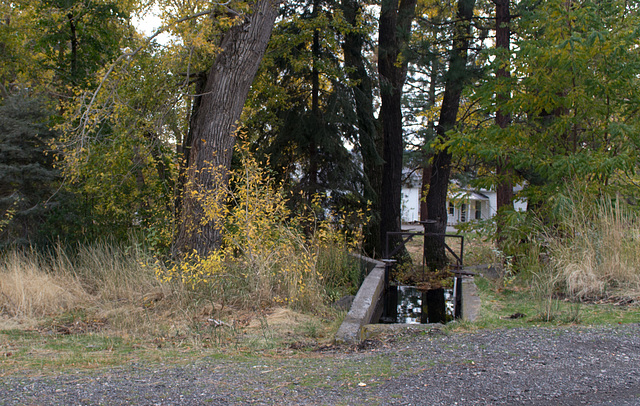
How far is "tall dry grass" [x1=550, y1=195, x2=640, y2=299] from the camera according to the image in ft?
21.0

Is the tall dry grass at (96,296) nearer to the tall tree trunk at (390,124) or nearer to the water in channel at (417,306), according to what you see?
the water in channel at (417,306)

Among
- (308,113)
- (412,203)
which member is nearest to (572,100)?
(308,113)

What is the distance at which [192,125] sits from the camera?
32.5ft

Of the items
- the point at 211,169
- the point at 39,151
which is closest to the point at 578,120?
the point at 211,169

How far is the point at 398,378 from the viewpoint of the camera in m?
3.76

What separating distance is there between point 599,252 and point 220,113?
5937 mm

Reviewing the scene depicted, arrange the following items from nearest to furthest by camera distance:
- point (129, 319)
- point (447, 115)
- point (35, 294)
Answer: point (129, 319)
point (35, 294)
point (447, 115)

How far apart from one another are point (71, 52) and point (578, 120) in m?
11.3

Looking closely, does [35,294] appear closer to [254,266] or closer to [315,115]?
[254,266]

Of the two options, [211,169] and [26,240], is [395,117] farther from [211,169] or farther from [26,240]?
[26,240]

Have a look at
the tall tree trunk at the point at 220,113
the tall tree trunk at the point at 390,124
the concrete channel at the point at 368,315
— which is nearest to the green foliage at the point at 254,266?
the tall tree trunk at the point at 220,113

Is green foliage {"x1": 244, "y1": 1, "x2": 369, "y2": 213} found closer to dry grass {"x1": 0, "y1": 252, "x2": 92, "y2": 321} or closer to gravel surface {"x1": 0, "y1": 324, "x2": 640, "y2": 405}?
dry grass {"x1": 0, "y1": 252, "x2": 92, "y2": 321}

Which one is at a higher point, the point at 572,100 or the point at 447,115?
the point at 447,115

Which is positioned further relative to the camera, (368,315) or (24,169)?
(24,169)
